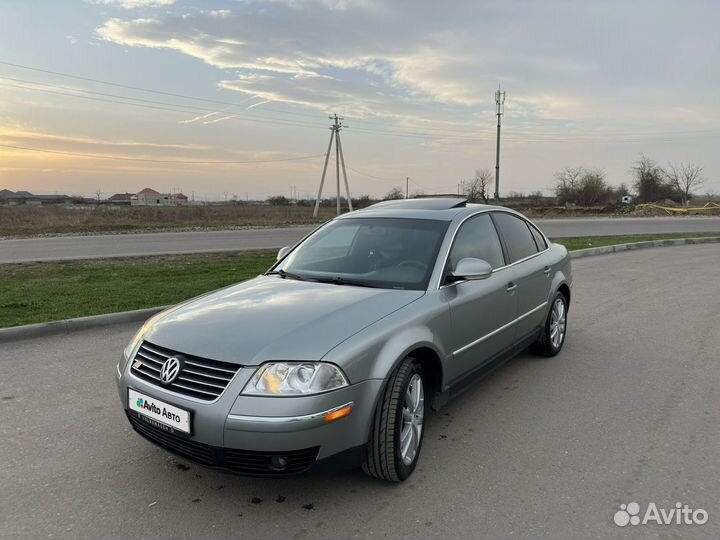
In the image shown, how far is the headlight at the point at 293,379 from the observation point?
8.55 ft

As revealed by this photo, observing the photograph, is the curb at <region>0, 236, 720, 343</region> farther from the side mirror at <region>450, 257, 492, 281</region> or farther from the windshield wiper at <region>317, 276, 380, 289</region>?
the side mirror at <region>450, 257, 492, 281</region>

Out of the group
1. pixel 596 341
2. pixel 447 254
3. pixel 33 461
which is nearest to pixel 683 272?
pixel 596 341

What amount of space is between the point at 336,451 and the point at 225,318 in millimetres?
1009

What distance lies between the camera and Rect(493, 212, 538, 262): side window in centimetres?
479

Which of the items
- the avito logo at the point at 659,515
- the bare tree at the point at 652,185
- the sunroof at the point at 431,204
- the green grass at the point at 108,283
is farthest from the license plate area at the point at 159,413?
the bare tree at the point at 652,185

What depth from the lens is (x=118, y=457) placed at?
3.40 metres

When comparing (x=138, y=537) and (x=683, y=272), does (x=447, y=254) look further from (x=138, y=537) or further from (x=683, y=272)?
(x=683, y=272)

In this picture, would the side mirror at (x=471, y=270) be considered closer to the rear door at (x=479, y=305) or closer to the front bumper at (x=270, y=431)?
the rear door at (x=479, y=305)

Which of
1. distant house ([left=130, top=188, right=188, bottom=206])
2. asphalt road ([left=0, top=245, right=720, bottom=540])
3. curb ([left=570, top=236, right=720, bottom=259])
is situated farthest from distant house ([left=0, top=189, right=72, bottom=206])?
asphalt road ([left=0, top=245, right=720, bottom=540])

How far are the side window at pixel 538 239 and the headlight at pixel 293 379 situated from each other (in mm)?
3459

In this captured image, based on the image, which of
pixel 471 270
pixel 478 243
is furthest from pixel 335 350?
pixel 478 243

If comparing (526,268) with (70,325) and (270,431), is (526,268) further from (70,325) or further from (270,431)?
(70,325)

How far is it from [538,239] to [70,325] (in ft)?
17.9

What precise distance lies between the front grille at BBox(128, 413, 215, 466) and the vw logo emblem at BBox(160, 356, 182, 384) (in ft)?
0.93
